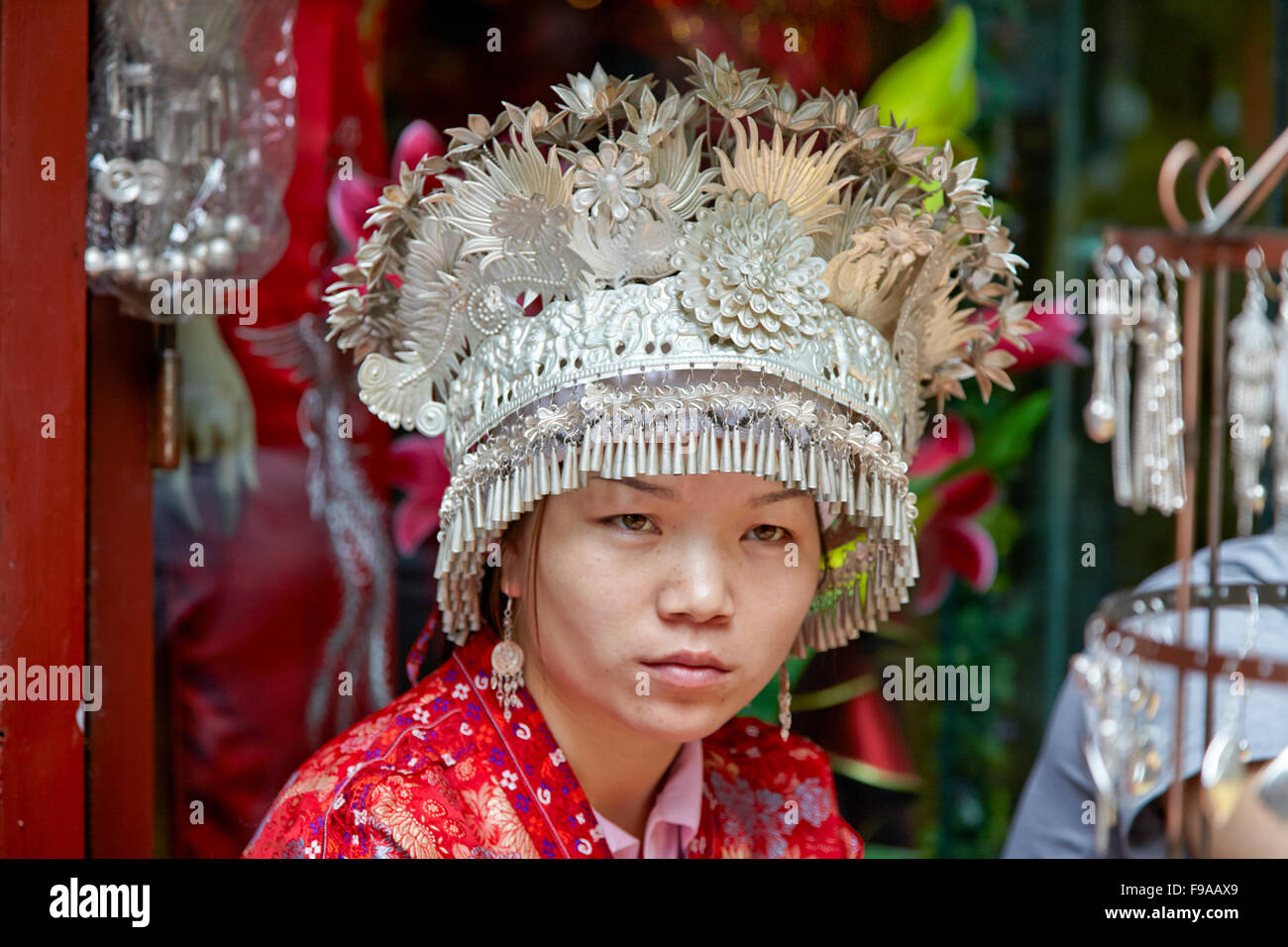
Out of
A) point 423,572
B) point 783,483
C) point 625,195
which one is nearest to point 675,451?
point 783,483

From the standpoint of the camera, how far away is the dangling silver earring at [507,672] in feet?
6.09

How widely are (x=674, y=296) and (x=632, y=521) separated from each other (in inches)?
11.2

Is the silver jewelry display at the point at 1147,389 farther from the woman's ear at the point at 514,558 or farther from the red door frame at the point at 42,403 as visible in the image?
the red door frame at the point at 42,403

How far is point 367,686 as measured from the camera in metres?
2.52

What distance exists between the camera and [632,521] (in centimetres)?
172

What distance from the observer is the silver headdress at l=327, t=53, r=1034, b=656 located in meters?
1.69

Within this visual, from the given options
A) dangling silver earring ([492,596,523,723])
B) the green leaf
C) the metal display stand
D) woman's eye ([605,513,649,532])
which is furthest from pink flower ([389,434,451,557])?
the metal display stand

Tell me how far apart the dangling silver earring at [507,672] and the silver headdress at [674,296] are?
0.08m

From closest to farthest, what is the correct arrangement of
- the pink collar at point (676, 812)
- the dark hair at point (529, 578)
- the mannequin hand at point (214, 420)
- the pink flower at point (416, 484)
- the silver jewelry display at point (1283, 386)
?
the silver jewelry display at point (1283, 386) < the dark hair at point (529, 578) < the pink collar at point (676, 812) < the mannequin hand at point (214, 420) < the pink flower at point (416, 484)

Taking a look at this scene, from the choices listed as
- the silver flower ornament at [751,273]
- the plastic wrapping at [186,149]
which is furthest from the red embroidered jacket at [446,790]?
the plastic wrapping at [186,149]

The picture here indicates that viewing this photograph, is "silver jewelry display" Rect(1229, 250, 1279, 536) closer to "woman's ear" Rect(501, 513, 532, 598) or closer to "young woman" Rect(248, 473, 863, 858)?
"young woman" Rect(248, 473, 863, 858)

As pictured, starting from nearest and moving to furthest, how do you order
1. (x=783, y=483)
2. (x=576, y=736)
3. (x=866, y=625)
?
(x=783, y=483) → (x=576, y=736) → (x=866, y=625)
